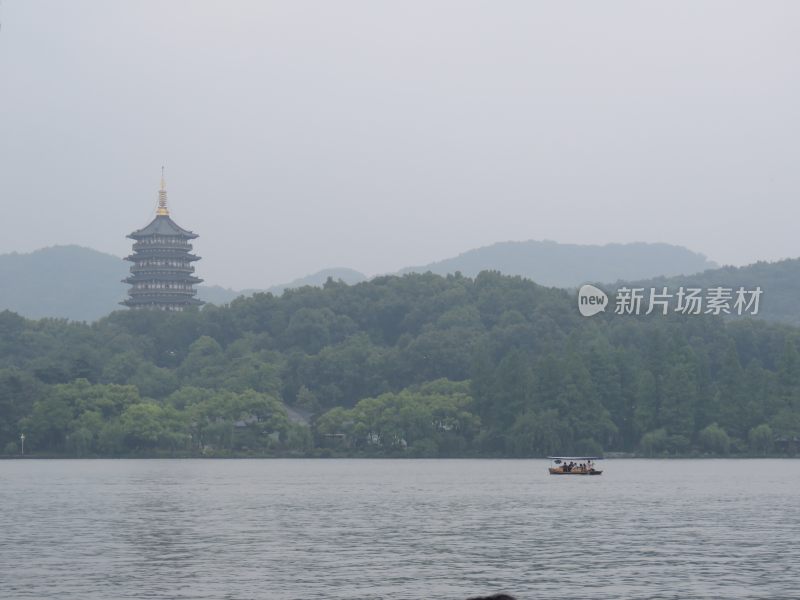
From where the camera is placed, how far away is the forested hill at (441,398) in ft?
452

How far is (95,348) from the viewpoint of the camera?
610 feet

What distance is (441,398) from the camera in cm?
14800

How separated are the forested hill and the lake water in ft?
124

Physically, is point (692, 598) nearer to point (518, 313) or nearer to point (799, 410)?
point (799, 410)

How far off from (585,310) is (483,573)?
5678 inches

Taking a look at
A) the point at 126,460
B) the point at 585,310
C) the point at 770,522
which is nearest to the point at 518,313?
the point at 585,310

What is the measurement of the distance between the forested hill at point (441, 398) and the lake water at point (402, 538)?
37662 millimetres

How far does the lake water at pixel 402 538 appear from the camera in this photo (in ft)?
131

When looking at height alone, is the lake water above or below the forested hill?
below

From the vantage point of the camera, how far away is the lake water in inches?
1567

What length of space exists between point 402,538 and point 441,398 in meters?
94.4

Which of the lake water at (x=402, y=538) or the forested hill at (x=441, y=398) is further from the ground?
the forested hill at (x=441, y=398)

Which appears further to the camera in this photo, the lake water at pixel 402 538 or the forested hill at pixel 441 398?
the forested hill at pixel 441 398

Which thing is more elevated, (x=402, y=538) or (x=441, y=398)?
(x=441, y=398)
